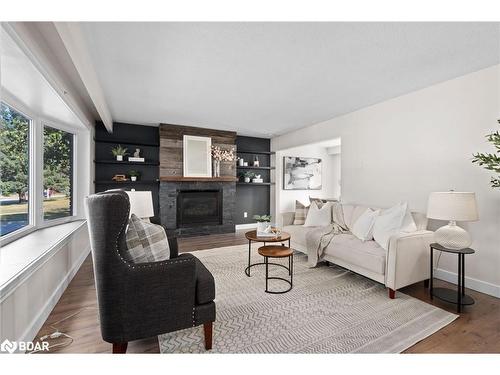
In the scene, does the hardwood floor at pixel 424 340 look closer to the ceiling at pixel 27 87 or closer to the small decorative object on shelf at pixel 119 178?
the ceiling at pixel 27 87

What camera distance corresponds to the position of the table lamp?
213 centimetres

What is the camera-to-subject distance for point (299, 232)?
3.67m

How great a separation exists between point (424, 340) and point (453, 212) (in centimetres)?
114

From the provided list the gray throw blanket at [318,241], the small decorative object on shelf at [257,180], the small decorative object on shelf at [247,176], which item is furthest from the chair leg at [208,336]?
the small decorative object on shelf at [257,180]

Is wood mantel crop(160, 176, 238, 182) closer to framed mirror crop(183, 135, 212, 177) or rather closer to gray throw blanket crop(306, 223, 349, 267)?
framed mirror crop(183, 135, 212, 177)

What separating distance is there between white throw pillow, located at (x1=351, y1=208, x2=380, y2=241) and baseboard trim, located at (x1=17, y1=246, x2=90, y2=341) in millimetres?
3204

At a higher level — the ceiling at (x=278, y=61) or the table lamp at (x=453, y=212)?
the ceiling at (x=278, y=61)

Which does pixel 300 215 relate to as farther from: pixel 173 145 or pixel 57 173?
pixel 57 173

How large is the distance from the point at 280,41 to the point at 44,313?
117 inches

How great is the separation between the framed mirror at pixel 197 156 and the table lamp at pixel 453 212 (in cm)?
408

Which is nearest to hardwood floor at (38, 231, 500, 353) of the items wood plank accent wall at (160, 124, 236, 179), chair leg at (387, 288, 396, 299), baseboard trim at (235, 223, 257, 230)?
chair leg at (387, 288, 396, 299)

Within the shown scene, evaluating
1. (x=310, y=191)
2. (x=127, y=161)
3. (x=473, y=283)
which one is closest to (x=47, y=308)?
(x=127, y=161)

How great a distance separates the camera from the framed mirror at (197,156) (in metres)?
5.11
